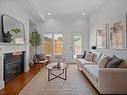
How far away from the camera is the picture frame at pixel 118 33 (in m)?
4.68

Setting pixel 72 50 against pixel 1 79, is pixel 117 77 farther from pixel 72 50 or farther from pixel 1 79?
pixel 72 50

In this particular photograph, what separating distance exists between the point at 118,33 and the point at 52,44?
6.37 m

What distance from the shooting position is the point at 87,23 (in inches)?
428

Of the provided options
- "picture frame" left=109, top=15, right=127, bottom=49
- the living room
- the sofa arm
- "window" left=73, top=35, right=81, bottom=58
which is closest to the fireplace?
the living room

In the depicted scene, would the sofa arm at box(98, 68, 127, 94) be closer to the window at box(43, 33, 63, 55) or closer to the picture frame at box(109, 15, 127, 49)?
the picture frame at box(109, 15, 127, 49)

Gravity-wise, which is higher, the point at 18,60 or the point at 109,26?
the point at 109,26

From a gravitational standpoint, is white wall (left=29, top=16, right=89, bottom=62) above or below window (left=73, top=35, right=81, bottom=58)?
above

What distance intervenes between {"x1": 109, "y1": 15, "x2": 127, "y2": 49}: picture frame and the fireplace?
11.6 feet

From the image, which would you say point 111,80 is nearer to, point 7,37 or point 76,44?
point 7,37

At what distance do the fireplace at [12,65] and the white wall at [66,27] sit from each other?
4.02 meters

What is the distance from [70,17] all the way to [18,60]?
17.4 ft

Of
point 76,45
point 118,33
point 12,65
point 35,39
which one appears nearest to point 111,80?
point 118,33

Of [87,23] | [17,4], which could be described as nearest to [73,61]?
[87,23]

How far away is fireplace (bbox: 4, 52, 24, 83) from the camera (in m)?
5.07
